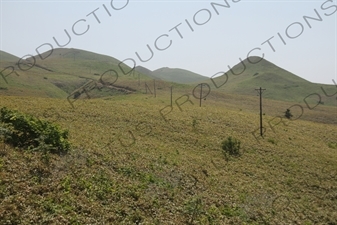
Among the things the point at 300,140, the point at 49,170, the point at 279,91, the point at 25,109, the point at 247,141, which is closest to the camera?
the point at 49,170

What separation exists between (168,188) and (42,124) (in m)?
7.48

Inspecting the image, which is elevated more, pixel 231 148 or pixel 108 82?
pixel 108 82

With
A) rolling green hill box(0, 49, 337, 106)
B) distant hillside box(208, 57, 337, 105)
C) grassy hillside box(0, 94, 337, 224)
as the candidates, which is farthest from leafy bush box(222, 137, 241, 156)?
distant hillside box(208, 57, 337, 105)

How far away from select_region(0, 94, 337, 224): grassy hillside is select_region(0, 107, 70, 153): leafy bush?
2.19ft

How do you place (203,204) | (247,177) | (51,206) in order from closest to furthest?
(51,206) → (203,204) → (247,177)

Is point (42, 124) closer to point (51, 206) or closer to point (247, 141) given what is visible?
point (51, 206)

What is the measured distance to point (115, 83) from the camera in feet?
397

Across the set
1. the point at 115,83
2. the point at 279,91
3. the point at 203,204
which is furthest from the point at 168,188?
the point at 279,91

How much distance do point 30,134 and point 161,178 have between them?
288 inches

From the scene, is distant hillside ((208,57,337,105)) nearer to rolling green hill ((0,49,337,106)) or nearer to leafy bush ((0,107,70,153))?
rolling green hill ((0,49,337,106))

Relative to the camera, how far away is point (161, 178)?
16.3 m

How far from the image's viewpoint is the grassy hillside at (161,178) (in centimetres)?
1075

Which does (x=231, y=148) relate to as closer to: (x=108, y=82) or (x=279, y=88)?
(x=108, y=82)

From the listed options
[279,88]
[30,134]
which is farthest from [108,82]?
[30,134]
